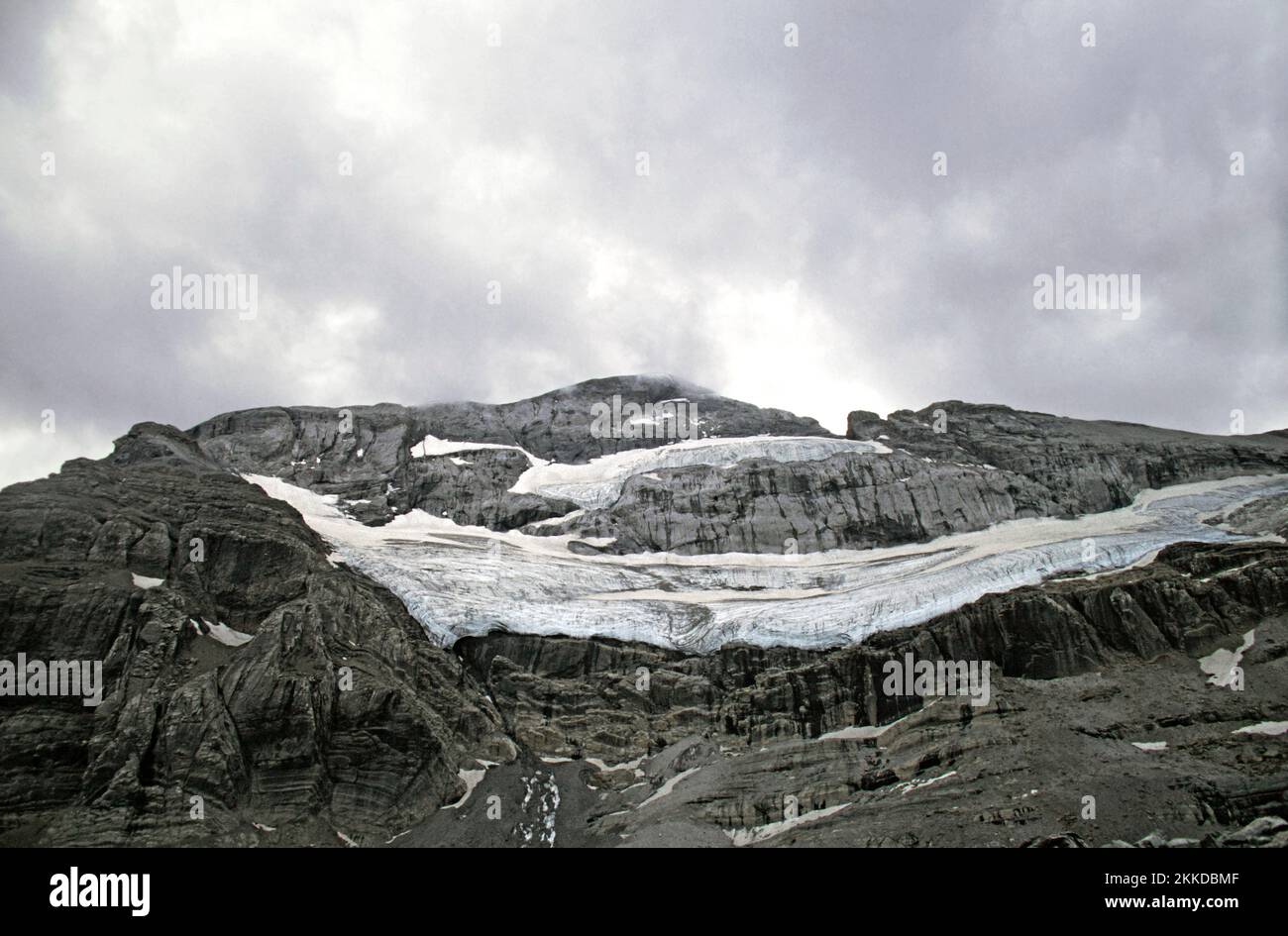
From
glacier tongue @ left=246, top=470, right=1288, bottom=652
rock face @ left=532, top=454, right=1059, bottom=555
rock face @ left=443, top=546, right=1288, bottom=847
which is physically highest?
rock face @ left=532, top=454, right=1059, bottom=555

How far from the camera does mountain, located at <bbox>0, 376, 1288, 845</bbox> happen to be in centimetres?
5156

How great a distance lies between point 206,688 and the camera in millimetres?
58406

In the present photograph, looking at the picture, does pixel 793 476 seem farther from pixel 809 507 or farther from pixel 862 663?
pixel 862 663

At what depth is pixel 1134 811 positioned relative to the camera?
45.3 m

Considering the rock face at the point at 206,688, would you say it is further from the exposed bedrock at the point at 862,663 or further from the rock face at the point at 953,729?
the exposed bedrock at the point at 862,663

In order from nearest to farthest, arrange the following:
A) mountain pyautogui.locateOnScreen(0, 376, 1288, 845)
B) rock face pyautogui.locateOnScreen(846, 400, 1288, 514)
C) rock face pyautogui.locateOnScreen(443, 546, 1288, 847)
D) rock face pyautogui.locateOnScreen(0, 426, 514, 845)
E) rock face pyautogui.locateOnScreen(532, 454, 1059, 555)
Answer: rock face pyautogui.locateOnScreen(443, 546, 1288, 847) < mountain pyautogui.locateOnScreen(0, 376, 1288, 845) < rock face pyautogui.locateOnScreen(0, 426, 514, 845) < rock face pyautogui.locateOnScreen(532, 454, 1059, 555) < rock face pyautogui.locateOnScreen(846, 400, 1288, 514)

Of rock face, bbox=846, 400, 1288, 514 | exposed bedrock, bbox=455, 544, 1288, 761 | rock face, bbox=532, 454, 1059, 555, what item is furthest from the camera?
rock face, bbox=846, 400, 1288, 514

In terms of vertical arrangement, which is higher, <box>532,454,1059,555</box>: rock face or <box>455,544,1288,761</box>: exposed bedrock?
<box>532,454,1059,555</box>: rock face

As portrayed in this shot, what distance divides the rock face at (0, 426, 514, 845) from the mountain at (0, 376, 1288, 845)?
0.20m

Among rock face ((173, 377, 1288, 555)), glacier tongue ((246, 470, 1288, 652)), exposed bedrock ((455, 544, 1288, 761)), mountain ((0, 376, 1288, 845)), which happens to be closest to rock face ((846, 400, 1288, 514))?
rock face ((173, 377, 1288, 555))

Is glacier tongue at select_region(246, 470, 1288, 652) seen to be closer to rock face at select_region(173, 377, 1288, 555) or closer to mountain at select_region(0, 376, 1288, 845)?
mountain at select_region(0, 376, 1288, 845)
